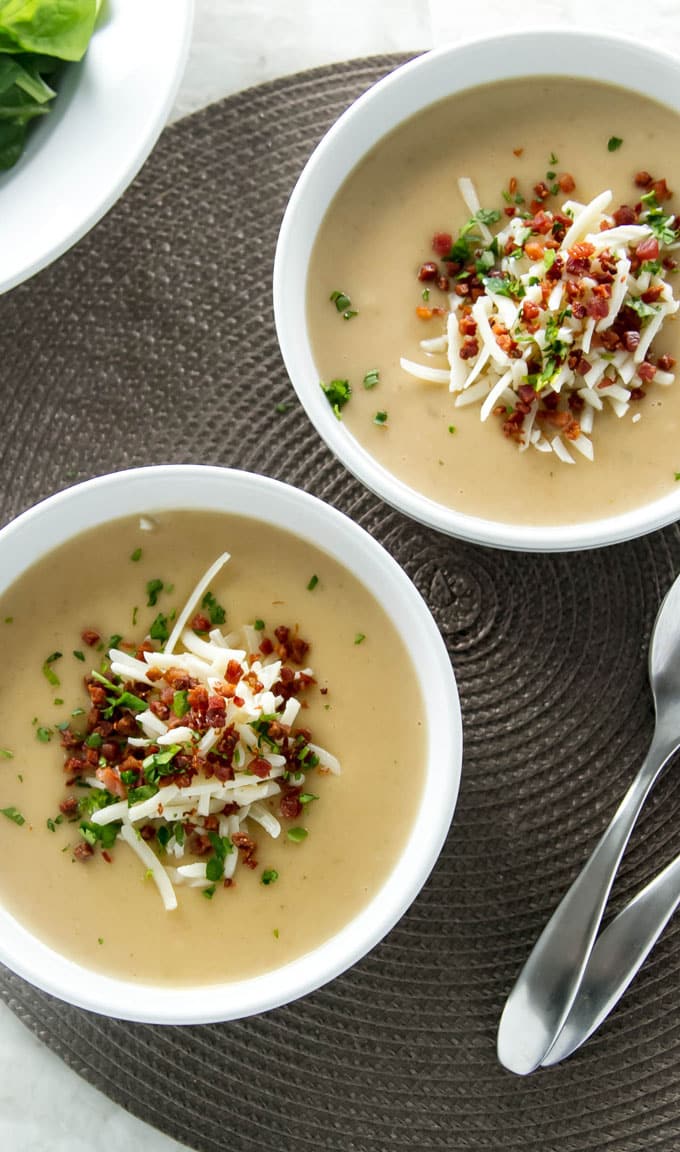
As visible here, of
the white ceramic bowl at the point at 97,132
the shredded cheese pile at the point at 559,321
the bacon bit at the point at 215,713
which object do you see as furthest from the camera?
the white ceramic bowl at the point at 97,132

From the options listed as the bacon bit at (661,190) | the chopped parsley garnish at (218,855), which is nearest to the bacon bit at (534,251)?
the bacon bit at (661,190)

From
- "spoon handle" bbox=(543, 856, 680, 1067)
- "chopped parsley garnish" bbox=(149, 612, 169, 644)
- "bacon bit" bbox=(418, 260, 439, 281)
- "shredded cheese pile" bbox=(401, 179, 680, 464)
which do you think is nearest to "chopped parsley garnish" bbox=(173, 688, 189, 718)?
"chopped parsley garnish" bbox=(149, 612, 169, 644)

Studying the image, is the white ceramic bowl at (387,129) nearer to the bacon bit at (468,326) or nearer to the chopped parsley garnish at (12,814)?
the bacon bit at (468,326)

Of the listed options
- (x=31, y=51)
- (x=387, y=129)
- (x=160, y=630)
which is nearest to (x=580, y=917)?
(x=160, y=630)

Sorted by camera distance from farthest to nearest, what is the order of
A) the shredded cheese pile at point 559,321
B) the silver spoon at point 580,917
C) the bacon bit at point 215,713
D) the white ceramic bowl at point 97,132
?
the silver spoon at point 580,917 < the white ceramic bowl at point 97,132 < the shredded cheese pile at point 559,321 < the bacon bit at point 215,713

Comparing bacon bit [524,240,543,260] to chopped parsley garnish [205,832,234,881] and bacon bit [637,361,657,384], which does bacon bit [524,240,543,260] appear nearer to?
bacon bit [637,361,657,384]
